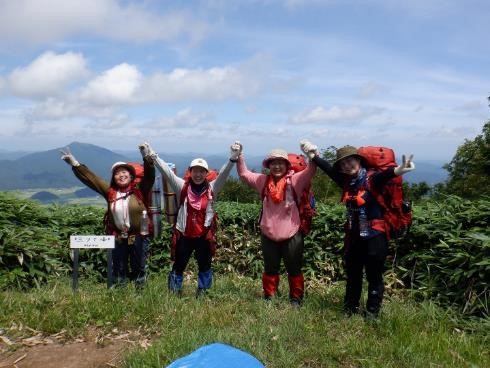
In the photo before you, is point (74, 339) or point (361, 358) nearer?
point (361, 358)

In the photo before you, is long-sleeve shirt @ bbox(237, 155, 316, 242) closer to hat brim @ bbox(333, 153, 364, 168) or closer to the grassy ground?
hat brim @ bbox(333, 153, 364, 168)

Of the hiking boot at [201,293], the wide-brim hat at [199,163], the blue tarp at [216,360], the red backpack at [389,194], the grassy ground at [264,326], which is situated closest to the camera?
the blue tarp at [216,360]

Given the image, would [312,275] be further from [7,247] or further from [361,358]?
[7,247]

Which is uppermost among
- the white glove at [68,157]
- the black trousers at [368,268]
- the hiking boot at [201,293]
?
the white glove at [68,157]

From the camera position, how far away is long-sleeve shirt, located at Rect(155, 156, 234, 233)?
5500mm

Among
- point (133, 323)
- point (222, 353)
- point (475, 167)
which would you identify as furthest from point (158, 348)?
point (475, 167)

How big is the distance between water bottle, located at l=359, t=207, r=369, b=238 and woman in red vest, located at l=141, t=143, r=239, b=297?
1536mm

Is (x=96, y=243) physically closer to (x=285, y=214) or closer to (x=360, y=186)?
(x=285, y=214)

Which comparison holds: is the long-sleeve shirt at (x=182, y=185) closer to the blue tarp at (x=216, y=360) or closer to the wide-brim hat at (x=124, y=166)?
the wide-brim hat at (x=124, y=166)

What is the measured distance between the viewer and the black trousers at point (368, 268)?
4.73 metres

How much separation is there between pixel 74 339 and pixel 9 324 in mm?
797

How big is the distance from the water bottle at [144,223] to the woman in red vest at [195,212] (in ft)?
1.25

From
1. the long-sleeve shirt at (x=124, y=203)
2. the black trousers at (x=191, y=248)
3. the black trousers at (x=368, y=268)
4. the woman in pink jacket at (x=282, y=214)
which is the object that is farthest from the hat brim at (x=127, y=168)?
the black trousers at (x=368, y=268)

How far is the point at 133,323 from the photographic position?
4.64 meters
